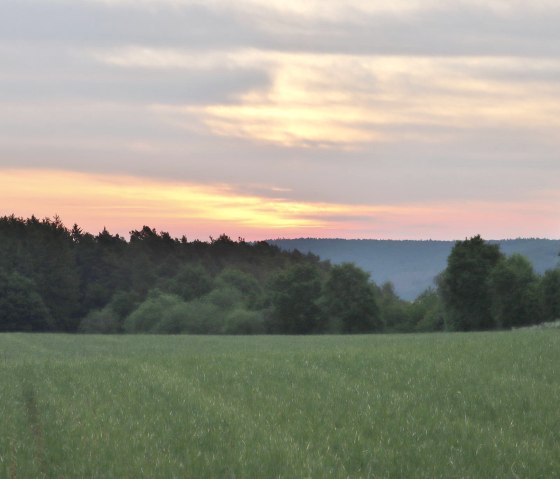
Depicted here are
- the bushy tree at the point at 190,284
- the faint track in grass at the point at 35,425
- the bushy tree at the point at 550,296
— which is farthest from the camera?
the bushy tree at the point at 190,284

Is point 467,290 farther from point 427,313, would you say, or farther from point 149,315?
point 149,315

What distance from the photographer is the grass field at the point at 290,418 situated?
12.6 metres

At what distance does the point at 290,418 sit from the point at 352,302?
3177 inches

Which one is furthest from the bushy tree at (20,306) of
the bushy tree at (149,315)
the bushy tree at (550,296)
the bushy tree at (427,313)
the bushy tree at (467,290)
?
the bushy tree at (550,296)

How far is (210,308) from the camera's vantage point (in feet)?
374

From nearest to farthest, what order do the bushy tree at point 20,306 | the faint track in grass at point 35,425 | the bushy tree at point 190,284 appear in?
the faint track in grass at point 35,425 → the bushy tree at point 20,306 → the bushy tree at point 190,284

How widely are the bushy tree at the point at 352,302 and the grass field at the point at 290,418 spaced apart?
228 ft

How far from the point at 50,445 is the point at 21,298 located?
11093 cm

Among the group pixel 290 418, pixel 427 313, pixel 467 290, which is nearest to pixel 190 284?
pixel 427 313

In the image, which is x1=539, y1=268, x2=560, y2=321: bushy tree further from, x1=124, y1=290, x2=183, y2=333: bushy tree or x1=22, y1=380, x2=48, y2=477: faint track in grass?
x1=22, y1=380, x2=48, y2=477: faint track in grass

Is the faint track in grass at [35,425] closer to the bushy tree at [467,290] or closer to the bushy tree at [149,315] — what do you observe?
the bushy tree at [467,290]

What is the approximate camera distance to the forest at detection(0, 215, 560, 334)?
8688cm

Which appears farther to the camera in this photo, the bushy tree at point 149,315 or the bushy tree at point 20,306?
the bushy tree at point 20,306

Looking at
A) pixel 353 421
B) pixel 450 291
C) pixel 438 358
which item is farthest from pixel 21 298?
pixel 353 421
